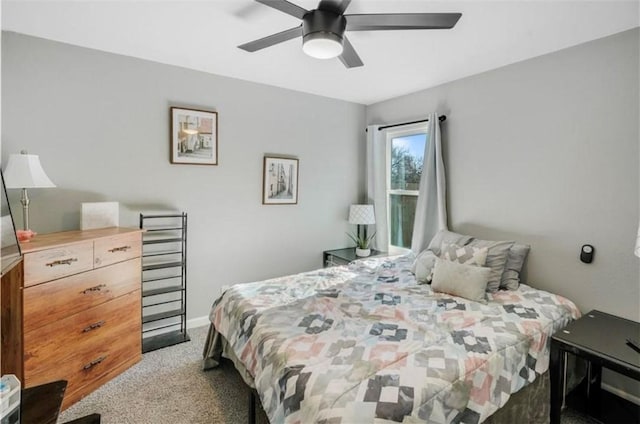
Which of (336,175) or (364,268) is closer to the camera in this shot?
(364,268)

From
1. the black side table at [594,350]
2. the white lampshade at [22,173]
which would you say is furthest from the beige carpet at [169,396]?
the black side table at [594,350]

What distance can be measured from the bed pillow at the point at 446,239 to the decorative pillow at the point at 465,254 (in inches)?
7.8

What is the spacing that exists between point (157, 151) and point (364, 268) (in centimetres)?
218

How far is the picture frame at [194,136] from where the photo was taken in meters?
2.86

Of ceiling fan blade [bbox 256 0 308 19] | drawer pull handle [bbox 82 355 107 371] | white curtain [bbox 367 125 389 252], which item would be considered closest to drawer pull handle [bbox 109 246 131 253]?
drawer pull handle [bbox 82 355 107 371]

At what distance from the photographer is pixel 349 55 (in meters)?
2.03

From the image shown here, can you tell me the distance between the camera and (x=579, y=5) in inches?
71.4

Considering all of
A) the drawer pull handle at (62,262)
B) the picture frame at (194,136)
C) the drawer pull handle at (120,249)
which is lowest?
the drawer pull handle at (62,262)

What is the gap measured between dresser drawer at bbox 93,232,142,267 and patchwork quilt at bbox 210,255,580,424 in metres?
0.80

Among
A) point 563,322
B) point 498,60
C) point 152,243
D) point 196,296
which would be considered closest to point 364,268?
point 563,322

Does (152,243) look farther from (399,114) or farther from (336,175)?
(399,114)

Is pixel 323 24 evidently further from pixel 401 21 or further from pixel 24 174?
pixel 24 174

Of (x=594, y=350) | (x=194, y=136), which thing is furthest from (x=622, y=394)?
(x=194, y=136)

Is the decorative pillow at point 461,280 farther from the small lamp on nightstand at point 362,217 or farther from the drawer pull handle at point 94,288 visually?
the drawer pull handle at point 94,288
